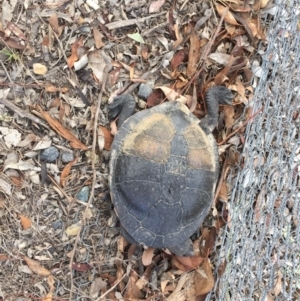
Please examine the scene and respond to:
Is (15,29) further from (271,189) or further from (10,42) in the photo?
(271,189)

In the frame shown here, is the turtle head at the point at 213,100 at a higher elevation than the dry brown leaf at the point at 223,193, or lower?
higher

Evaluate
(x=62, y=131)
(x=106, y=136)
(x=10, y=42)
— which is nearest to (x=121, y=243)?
(x=106, y=136)

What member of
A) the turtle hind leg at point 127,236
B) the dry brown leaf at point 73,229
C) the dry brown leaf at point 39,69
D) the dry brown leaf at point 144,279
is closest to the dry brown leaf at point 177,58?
the dry brown leaf at point 39,69

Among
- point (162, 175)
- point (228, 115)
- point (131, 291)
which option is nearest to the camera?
point (162, 175)

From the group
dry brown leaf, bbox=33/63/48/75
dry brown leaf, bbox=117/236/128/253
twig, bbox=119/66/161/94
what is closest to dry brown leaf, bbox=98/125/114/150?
twig, bbox=119/66/161/94

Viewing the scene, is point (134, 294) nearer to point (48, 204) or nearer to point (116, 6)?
point (48, 204)

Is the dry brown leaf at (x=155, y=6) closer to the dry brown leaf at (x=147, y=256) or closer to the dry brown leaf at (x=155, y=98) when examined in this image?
the dry brown leaf at (x=155, y=98)
